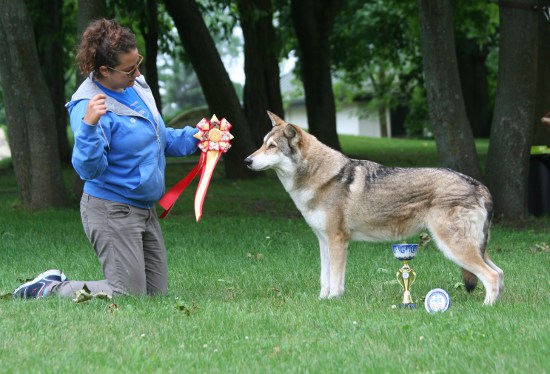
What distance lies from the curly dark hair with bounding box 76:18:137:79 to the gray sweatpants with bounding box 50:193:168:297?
3.73ft

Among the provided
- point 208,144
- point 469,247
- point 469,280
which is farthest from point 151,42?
point 469,247

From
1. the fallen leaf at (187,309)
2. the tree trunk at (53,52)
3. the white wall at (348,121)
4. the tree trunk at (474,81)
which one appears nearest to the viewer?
the fallen leaf at (187,309)

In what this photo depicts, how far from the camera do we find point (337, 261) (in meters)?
8.16

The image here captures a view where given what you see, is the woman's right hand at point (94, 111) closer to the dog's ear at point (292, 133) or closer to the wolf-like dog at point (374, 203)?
the wolf-like dog at point (374, 203)

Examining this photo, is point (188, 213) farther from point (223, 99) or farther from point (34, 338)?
point (34, 338)

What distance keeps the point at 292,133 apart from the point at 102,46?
189 centimetres

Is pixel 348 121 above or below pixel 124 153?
below

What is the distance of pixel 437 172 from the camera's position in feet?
26.1

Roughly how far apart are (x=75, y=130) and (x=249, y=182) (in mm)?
12839

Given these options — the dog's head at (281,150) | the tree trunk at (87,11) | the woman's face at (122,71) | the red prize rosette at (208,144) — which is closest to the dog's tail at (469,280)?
the dog's head at (281,150)

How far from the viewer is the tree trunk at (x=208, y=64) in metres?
17.8

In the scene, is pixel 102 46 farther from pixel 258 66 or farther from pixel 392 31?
pixel 392 31

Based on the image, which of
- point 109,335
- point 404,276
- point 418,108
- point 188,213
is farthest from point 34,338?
point 418,108

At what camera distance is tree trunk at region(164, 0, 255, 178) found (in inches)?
701
